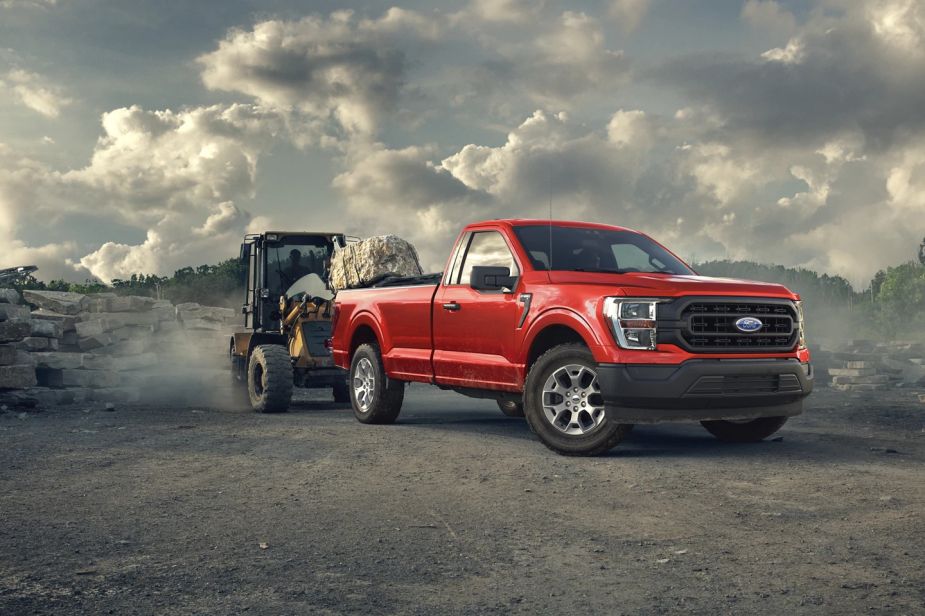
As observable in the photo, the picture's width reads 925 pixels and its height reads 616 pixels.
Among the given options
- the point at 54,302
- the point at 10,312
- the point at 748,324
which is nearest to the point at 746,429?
the point at 748,324

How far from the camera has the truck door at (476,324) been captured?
954 cm

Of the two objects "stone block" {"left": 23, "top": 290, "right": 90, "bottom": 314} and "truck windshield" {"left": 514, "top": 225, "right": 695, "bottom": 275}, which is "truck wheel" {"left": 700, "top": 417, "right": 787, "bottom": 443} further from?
"stone block" {"left": 23, "top": 290, "right": 90, "bottom": 314}

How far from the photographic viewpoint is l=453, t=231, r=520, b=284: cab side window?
9.94 meters

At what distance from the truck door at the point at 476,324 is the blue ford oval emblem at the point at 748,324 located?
7.19 feet

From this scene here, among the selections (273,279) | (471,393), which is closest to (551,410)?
(471,393)

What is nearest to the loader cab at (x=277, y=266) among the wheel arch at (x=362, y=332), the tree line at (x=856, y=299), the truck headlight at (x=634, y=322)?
the wheel arch at (x=362, y=332)

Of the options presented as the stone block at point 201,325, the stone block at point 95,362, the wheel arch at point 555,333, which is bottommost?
the stone block at point 95,362

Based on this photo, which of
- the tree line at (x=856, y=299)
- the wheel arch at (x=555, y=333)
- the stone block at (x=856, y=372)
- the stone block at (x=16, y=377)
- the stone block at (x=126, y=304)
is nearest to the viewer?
the wheel arch at (x=555, y=333)

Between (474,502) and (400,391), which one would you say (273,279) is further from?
(474,502)

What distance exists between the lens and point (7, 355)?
56.1 ft

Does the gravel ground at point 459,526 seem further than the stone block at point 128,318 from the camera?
No

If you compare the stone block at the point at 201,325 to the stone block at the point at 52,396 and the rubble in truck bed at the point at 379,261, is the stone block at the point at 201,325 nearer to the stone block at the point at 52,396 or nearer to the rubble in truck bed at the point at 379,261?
the stone block at the point at 52,396

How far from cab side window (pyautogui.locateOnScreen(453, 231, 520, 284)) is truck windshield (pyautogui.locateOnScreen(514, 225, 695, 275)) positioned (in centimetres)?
22

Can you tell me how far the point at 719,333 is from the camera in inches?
337
